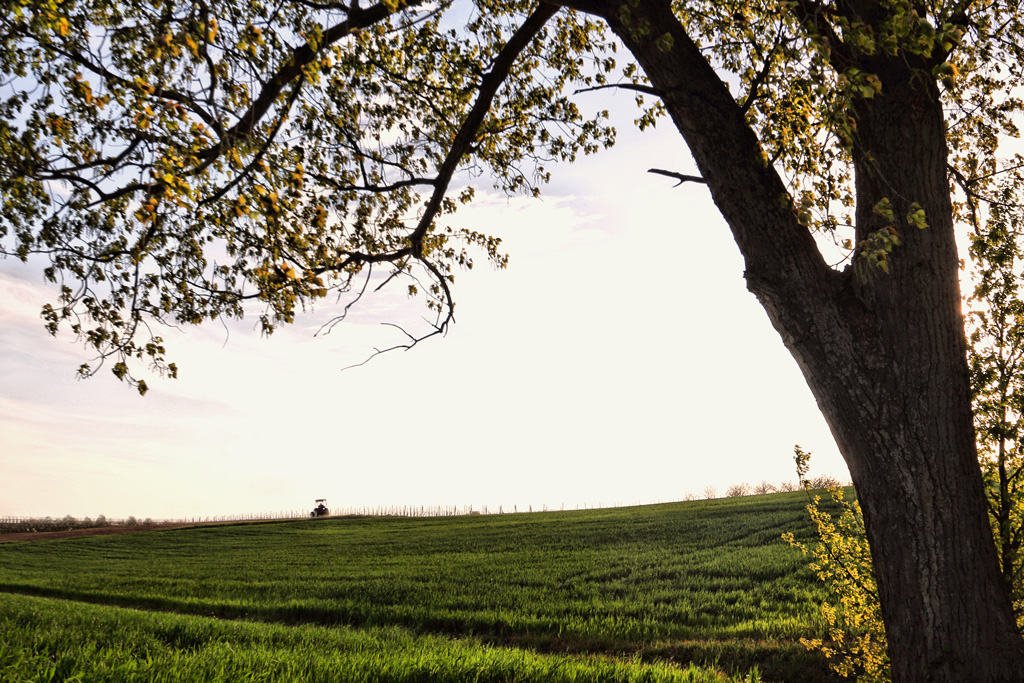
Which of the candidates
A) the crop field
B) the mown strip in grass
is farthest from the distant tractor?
the mown strip in grass

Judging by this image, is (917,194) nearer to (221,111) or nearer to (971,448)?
(971,448)

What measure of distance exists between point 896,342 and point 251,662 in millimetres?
6102

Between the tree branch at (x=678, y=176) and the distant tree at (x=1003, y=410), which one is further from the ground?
the tree branch at (x=678, y=176)

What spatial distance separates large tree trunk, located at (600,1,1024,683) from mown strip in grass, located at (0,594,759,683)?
8.96ft

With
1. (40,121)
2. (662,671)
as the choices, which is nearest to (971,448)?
(662,671)

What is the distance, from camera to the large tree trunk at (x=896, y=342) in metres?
3.84

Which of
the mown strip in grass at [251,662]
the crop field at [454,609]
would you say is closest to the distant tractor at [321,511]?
the crop field at [454,609]

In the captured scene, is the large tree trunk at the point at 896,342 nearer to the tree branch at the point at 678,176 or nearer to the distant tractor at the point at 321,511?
the tree branch at the point at 678,176

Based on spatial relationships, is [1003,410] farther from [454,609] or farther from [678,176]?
[454,609]

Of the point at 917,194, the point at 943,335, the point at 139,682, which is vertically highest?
the point at 917,194

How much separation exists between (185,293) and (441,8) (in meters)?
5.24

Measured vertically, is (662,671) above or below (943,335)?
below

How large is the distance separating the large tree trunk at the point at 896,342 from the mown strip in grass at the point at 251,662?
273 centimetres

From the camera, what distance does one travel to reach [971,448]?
4133mm
